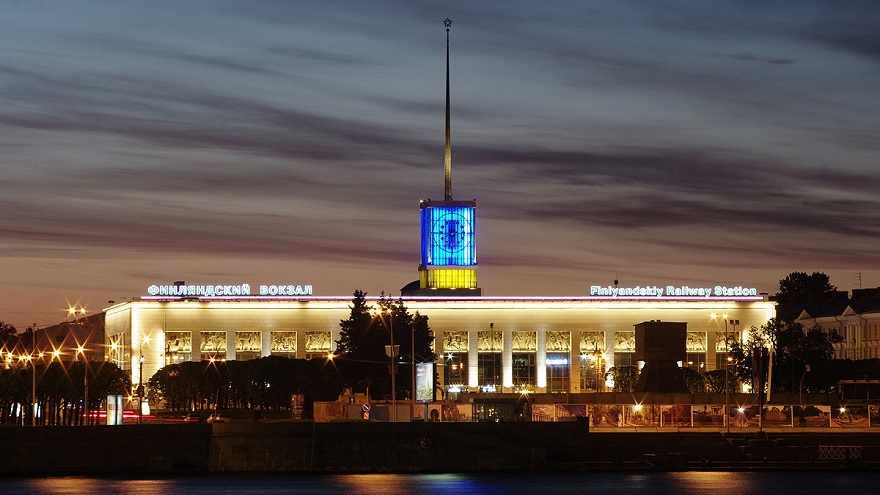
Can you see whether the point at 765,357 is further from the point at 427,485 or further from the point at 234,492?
the point at 234,492

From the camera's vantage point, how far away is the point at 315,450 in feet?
346

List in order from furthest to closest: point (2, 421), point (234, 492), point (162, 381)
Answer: point (162, 381)
point (2, 421)
point (234, 492)

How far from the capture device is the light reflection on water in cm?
9456

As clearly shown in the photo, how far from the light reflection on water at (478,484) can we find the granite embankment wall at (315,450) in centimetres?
117

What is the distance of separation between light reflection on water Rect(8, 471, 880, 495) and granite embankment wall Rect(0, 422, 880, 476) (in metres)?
1.17

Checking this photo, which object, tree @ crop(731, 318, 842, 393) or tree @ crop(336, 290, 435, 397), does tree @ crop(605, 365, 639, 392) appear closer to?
tree @ crop(731, 318, 842, 393)

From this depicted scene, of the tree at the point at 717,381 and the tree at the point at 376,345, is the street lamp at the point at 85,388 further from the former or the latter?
the tree at the point at 717,381

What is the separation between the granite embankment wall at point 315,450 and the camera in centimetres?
10488

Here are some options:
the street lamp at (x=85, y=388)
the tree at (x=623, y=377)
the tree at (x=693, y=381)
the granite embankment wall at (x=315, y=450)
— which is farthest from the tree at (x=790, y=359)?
the street lamp at (x=85, y=388)

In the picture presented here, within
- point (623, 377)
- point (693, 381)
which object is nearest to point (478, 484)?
point (693, 381)

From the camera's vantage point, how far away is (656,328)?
124 m

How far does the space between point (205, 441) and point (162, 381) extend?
6580 centimetres

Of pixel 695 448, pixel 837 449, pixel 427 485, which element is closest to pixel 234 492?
pixel 427 485

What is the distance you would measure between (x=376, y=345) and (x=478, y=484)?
7324 cm
